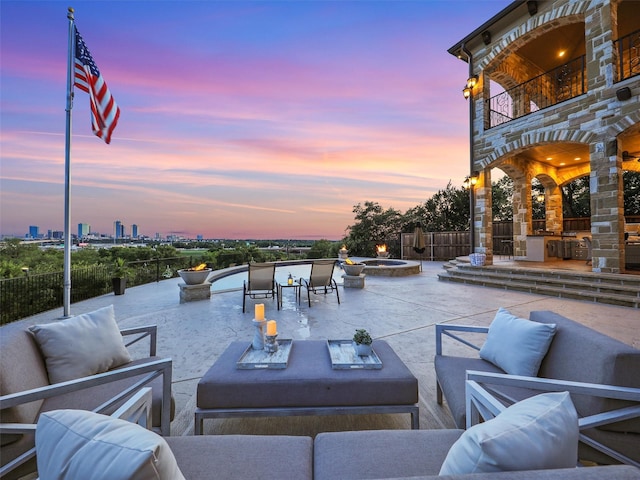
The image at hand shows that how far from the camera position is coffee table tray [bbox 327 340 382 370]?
201 centimetres

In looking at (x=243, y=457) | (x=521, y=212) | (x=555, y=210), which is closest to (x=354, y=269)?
(x=243, y=457)

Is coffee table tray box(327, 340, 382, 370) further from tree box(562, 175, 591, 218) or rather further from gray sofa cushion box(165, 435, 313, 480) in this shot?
tree box(562, 175, 591, 218)

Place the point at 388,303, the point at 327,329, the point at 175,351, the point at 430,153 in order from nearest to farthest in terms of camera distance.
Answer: the point at 175,351
the point at 327,329
the point at 388,303
the point at 430,153

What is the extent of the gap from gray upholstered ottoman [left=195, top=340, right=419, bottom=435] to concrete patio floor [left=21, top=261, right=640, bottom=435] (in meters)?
0.41

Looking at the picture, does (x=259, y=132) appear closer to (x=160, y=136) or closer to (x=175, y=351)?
(x=160, y=136)

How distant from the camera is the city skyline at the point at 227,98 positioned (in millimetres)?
6137

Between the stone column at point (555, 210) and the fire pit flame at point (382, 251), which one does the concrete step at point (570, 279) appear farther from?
the stone column at point (555, 210)

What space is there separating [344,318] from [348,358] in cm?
259

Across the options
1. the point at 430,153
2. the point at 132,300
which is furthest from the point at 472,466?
the point at 430,153

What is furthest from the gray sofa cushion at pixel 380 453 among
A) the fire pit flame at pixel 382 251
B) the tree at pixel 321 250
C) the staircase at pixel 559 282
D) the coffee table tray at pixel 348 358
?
the tree at pixel 321 250

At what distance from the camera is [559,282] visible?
A: 21.2 feet

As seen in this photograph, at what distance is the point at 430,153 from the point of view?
1192cm

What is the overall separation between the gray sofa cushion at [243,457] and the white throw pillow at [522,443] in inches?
26.7

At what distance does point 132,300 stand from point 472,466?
271 inches
